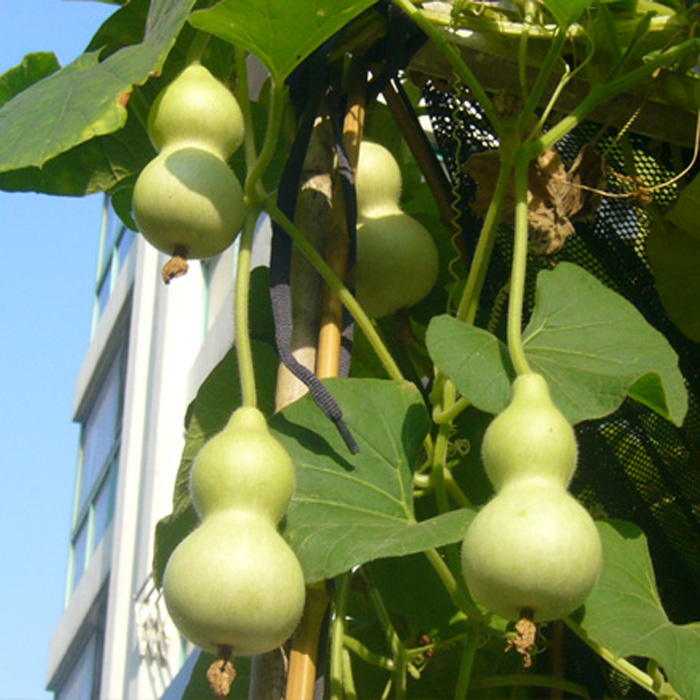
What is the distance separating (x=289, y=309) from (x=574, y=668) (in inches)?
14.9

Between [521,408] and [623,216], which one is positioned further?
[623,216]

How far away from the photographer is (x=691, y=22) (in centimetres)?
80

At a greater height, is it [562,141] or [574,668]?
[562,141]

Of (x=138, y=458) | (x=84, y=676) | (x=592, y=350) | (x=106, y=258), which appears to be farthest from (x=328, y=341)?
(x=106, y=258)

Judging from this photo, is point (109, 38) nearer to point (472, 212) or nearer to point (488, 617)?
point (472, 212)

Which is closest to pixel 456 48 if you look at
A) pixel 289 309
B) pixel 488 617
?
pixel 289 309

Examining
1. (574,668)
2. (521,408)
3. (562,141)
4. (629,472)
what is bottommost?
(574,668)

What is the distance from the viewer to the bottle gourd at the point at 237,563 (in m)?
0.51

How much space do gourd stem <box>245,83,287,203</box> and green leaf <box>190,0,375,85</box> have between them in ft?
0.06

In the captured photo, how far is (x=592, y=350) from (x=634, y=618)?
145 mm

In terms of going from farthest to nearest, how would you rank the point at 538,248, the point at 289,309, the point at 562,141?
1. the point at 562,141
2. the point at 538,248
3. the point at 289,309

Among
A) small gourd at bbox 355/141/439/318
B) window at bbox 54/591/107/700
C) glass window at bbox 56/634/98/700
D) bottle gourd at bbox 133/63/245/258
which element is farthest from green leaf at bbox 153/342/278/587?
glass window at bbox 56/634/98/700

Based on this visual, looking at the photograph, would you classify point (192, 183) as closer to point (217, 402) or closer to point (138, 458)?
point (217, 402)

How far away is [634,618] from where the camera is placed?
66 centimetres
